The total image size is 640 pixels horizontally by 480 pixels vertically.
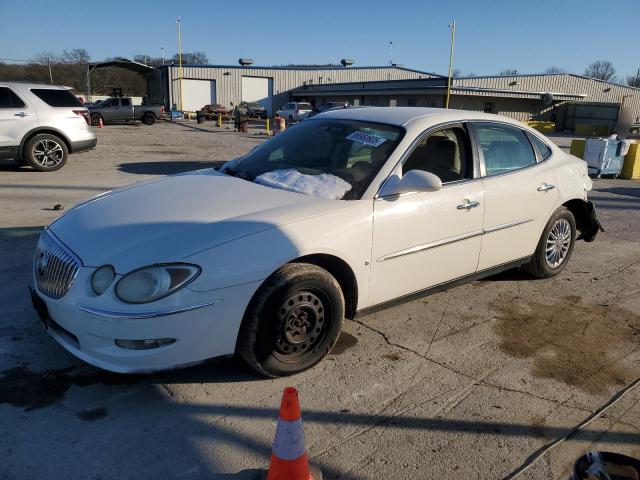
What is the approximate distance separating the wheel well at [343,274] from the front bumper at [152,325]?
0.52 m

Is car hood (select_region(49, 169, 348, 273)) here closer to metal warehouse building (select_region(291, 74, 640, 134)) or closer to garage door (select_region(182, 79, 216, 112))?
metal warehouse building (select_region(291, 74, 640, 134))

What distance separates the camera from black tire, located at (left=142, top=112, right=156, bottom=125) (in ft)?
107

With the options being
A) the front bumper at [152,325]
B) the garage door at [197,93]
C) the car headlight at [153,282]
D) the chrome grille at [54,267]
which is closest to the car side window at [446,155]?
the front bumper at [152,325]

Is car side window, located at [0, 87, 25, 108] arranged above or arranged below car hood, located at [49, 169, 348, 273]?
above

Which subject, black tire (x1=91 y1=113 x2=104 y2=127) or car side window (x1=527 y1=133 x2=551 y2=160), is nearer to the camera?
car side window (x1=527 y1=133 x2=551 y2=160)

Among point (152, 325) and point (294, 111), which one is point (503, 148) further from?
point (294, 111)

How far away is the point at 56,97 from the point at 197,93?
4450 centimetres

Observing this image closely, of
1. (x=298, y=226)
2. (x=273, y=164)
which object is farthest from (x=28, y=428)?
(x=273, y=164)

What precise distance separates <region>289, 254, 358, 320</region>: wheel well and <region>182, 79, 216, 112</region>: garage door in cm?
5268

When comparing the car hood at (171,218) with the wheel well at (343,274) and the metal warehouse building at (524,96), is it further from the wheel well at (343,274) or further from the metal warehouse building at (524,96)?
the metal warehouse building at (524,96)

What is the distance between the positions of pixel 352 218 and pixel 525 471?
5.47 ft

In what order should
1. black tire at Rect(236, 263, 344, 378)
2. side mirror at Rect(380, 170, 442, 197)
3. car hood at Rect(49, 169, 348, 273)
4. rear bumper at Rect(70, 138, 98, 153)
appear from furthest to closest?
rear bumper at Rect(70, 138, 98, 153) → side mirror at Rect(380, 170, 442, 197) → black tire at Rect(236, 263, 344, 378) → car hood at Rect(49, 169, 348, 273)

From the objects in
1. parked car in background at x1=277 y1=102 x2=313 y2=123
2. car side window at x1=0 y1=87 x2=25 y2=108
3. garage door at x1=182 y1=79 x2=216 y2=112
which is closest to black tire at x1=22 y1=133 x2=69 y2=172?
car side window at x1=0 y1=87 x2=25 y2=108

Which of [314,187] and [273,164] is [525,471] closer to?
[314,187]
